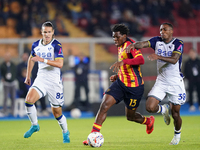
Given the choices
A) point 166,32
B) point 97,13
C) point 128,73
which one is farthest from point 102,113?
point 97,13

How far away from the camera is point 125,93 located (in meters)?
6.73

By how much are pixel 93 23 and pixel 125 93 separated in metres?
13.9

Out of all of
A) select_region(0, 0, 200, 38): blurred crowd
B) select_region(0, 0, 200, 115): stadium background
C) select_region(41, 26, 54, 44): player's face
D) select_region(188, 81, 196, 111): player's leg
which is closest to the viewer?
select_region(41, 26, 54, 44): player's face

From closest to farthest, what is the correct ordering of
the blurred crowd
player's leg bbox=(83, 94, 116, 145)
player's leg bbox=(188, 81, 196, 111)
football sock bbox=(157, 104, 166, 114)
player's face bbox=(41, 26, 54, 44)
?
1. player's leg bbox=(83, 94, 116, 145)
2. player's face bbox=(41, 26, 54, 44)
3. football sock bbox=(157, 104, 166, 114)
4. player's leg bbox=(188, 81, 196, 111)
5. the blurred crowd

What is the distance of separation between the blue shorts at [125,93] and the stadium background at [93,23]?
26.9ft

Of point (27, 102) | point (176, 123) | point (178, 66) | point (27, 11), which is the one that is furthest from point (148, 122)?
point (27, 11)

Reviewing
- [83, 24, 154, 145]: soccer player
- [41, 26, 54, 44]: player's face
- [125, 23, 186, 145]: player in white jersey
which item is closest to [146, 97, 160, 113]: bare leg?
[125, 23, 186, 145]: player in white jersey

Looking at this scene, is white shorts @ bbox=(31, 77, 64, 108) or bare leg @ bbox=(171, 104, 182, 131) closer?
bare leg @ bbox=(171, 104, 182, 131)

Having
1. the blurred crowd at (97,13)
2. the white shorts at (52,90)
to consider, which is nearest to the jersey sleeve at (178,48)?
the white shorts at (52,90)

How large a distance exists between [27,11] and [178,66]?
14.3 meters

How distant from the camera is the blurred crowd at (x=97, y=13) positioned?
1939 cm

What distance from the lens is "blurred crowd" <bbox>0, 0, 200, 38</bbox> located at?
19391mm

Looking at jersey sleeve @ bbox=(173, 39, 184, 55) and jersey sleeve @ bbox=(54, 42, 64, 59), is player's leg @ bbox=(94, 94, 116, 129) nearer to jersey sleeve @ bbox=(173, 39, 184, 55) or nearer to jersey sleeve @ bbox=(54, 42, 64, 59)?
jersey sleeve @ bbox=(54, 42, 64, 59)

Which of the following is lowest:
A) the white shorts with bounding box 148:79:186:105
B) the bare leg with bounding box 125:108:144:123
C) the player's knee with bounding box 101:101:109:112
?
the bare leg with bounding box 125:108:144:123
